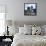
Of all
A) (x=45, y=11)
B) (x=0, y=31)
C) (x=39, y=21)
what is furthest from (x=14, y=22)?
Answer: (x=45, y=11)

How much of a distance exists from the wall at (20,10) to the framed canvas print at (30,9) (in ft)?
0.41

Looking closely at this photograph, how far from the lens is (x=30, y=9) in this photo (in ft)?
17.2

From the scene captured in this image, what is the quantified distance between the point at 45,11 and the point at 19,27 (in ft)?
4.20

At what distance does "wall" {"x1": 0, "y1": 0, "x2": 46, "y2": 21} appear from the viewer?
204 inches

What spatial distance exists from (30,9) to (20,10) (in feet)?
1.40

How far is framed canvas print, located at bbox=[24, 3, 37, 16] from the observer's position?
520 centimetres

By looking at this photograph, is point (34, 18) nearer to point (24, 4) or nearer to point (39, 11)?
point (39, 11)

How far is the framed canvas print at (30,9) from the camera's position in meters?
5.20

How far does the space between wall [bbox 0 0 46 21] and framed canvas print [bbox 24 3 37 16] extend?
13 cm

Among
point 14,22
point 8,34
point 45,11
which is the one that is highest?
point 45,11

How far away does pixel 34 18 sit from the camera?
17.1 ft

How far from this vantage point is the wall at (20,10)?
5172 millimetres

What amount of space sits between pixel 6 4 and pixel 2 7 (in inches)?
8.2

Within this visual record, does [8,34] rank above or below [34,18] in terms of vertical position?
below
